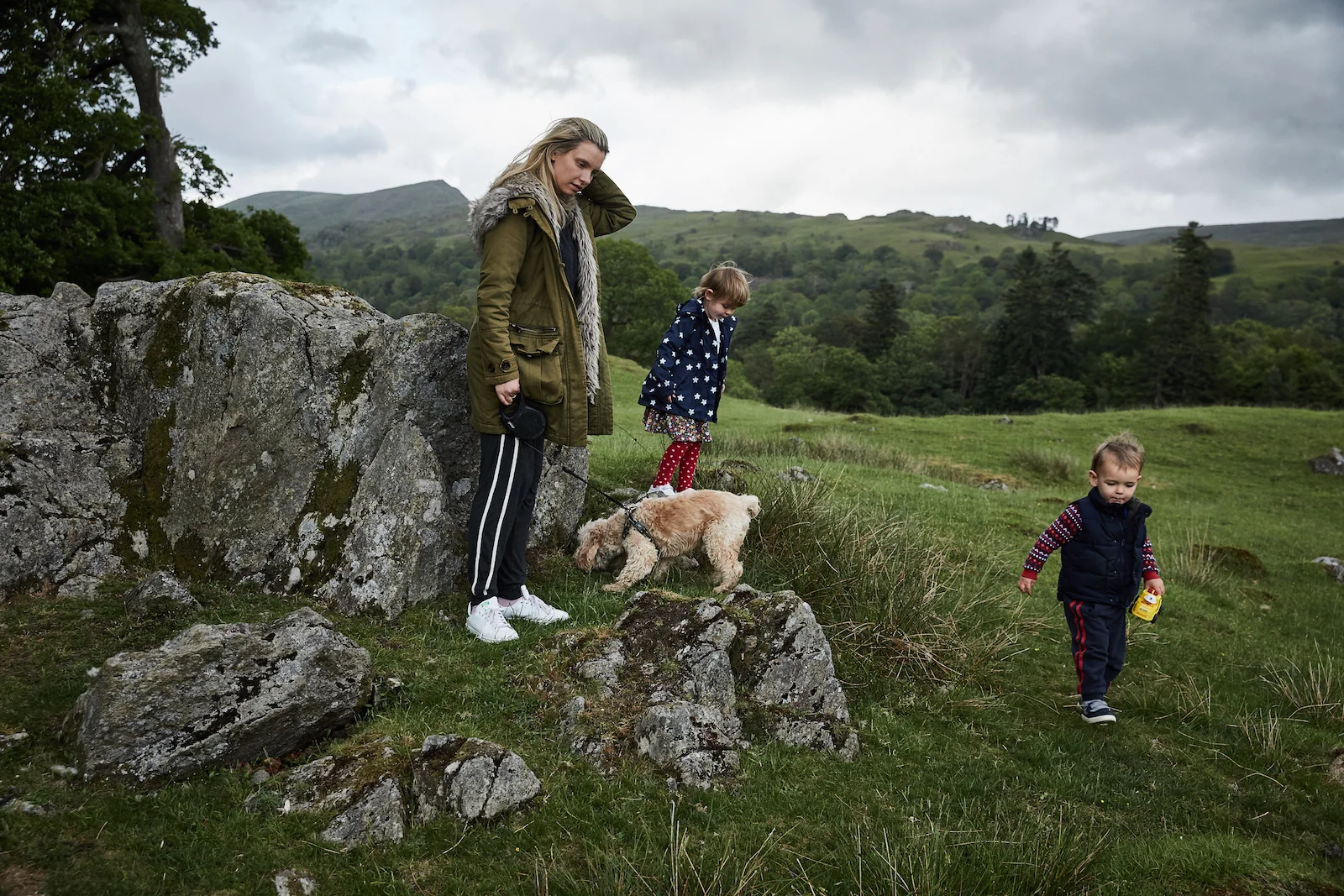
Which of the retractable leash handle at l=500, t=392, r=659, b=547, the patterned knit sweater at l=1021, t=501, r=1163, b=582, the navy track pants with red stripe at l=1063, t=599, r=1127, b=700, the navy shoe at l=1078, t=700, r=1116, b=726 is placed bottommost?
the navy shoe at l=1078, t=700, r=1116, b=726

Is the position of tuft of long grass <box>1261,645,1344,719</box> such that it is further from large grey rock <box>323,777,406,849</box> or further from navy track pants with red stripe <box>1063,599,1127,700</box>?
large grey rock <box>323,777,406,849</box>

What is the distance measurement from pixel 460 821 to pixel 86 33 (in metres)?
25.5

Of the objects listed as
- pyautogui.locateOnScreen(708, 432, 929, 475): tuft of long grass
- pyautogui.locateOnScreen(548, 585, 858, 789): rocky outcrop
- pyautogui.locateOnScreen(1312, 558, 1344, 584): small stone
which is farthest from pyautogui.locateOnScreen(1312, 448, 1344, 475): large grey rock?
pyautogui.locateOnScreen(548, 585, 858, 789): rocky outcrop

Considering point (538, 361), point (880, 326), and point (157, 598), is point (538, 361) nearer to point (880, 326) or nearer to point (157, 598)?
point (157, 598)

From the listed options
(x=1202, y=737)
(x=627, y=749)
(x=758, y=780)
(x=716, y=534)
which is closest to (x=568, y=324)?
(x=716, y=534)

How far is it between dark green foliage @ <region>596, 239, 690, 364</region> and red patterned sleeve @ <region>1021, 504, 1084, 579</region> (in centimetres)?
5612

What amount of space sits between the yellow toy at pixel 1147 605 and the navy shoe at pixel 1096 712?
2.47ft

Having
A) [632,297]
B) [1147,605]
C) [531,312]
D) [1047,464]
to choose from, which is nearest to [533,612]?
[531,312]

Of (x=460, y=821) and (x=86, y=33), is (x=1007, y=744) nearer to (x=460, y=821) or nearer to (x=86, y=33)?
(x=460, y=821)

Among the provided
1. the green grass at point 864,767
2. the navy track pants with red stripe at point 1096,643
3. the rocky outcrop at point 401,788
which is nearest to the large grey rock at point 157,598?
the green grass at point 864,767

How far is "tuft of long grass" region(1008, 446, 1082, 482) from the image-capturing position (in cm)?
2009

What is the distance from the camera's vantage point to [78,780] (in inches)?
147

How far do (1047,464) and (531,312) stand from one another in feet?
61.2

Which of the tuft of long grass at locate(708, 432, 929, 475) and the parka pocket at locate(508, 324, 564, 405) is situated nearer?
the parka pocket at locate(508, 324, 564, 405)
